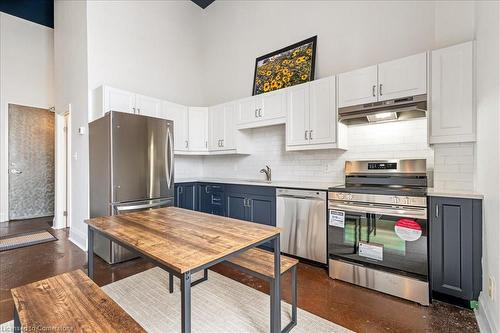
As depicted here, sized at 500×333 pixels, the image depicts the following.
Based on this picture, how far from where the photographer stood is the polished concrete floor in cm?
177

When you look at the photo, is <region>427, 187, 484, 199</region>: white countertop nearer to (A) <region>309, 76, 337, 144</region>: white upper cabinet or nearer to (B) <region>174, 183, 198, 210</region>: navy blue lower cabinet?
(A) <region>309, 76, 337, 144</region>: white upper cabinet

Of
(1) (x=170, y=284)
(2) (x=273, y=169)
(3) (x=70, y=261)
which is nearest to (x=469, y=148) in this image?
(2) (x=273, y=169)

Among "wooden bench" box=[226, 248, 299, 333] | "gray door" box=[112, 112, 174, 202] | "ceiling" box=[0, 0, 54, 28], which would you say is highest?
"ceiling" box=[0, 0, 54, 28]

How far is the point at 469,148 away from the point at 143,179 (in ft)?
11.4

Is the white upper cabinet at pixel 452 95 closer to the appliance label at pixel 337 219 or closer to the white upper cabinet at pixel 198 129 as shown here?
the appliance label at pixel 337 219

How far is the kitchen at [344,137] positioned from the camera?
200cm

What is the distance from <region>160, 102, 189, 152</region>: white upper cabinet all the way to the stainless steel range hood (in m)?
2.58

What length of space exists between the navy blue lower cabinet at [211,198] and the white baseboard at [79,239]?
5.52 feet

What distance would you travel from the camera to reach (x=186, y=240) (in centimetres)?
131

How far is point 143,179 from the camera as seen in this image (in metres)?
3.02

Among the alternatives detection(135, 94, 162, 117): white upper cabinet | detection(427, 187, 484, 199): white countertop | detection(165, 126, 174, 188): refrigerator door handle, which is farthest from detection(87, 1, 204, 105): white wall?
detection(427, 187, 484, 199): white countertop

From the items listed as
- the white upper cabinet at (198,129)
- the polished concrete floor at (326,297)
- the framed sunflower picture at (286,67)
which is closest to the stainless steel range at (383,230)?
the polished concrete floor at (326,297)

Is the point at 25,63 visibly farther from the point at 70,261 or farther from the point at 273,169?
the point at 273,169

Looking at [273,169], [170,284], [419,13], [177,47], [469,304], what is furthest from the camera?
[177,47]
